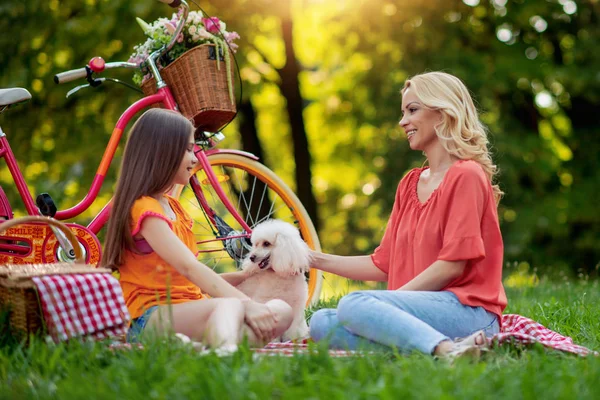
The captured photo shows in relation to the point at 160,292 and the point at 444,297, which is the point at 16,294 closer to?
the point at 160,292

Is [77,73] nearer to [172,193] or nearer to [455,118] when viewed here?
[172,193]

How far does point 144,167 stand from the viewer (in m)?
2.97

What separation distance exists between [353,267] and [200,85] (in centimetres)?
121

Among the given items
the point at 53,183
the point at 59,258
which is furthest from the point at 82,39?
the point at 59,258

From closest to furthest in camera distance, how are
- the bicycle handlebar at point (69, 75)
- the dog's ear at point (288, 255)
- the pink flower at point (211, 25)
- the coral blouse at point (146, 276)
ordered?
the coral blouse at point (146, 276) < the dog's ear at point (288, 255) < the bicycle handlebar at point (69, 75) < the pink flower at point (211, 25)

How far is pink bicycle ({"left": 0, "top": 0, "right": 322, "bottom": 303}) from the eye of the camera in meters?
3.68

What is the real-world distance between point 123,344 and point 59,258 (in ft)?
4.09

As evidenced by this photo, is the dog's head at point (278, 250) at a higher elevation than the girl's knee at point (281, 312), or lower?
higher

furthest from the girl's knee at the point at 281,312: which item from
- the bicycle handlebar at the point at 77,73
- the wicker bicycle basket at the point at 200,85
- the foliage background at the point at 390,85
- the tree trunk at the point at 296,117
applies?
the tree trunk at the point at 296,117

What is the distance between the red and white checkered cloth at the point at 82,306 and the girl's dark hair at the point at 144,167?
0.92ft

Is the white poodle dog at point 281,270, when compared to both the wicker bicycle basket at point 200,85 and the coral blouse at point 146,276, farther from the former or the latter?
the wicker bicycle basket at point 200,85

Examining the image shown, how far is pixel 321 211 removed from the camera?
1288 cm

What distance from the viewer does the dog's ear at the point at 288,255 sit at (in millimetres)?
3373

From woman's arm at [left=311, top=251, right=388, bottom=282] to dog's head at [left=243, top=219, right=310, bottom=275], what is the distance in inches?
5.1
